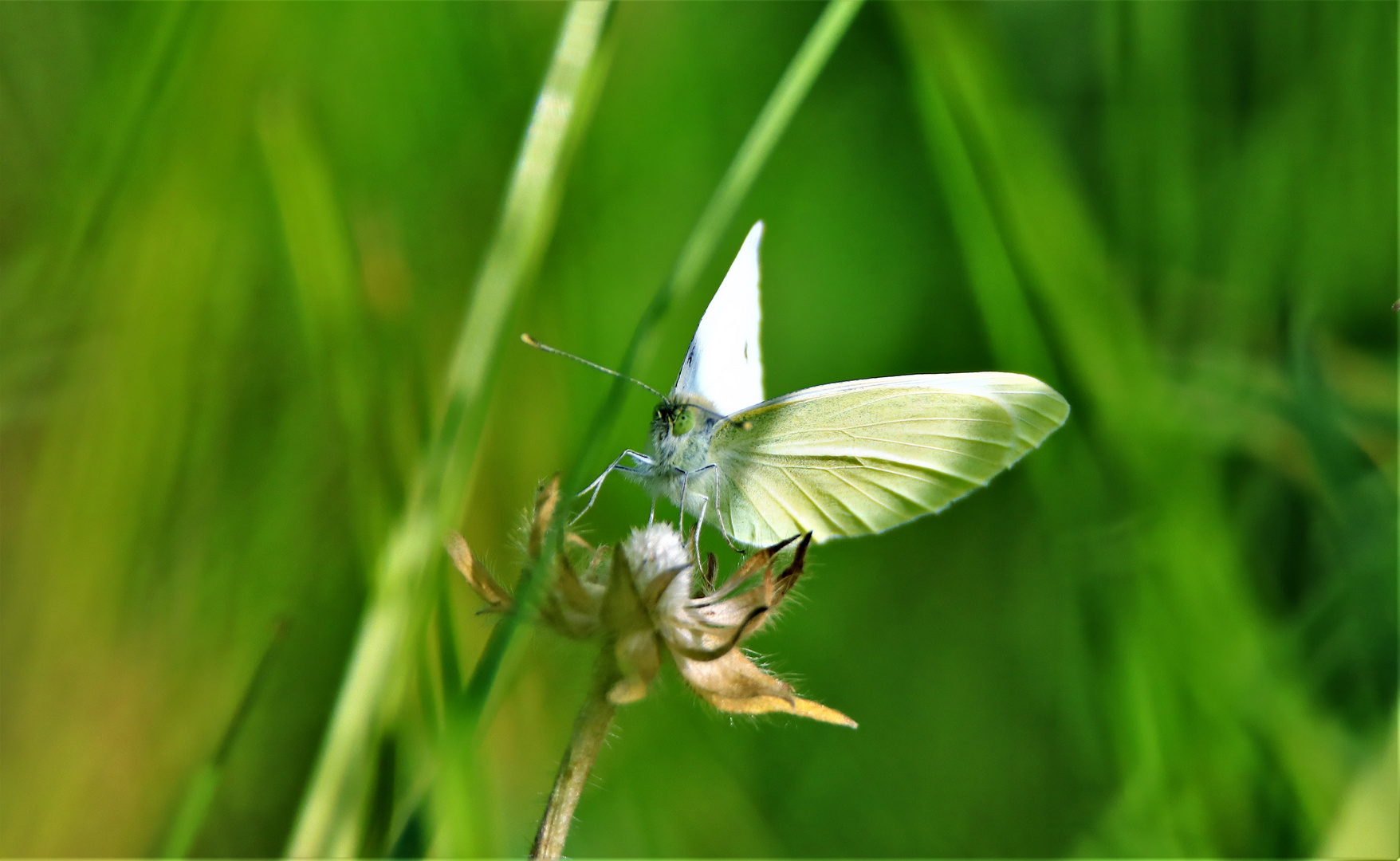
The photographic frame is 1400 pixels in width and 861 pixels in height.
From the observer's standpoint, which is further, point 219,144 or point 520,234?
point 219,144

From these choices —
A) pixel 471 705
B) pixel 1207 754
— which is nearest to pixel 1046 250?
pixel 1207 754

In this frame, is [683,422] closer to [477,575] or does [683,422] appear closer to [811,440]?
[811,440]

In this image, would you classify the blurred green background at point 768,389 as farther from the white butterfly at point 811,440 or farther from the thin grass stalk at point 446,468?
the white butterfly at point 811,440

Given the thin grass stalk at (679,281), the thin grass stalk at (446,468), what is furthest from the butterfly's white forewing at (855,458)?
the thin grass stalk at (446,468)

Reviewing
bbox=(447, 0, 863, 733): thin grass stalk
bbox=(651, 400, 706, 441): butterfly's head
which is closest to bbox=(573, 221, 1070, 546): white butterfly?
bbox=(651, 400, 706, 441): butterfly's head

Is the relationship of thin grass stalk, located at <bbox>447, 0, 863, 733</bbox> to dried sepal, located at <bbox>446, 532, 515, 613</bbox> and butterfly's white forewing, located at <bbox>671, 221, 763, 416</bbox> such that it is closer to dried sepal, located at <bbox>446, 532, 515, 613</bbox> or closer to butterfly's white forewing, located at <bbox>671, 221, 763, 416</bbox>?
dried sepal, located at <bbox>446, 532, 515, 613</bbox>

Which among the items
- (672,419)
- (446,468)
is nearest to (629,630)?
(446,468)

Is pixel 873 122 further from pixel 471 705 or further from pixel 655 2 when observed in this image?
pixel 471 705
